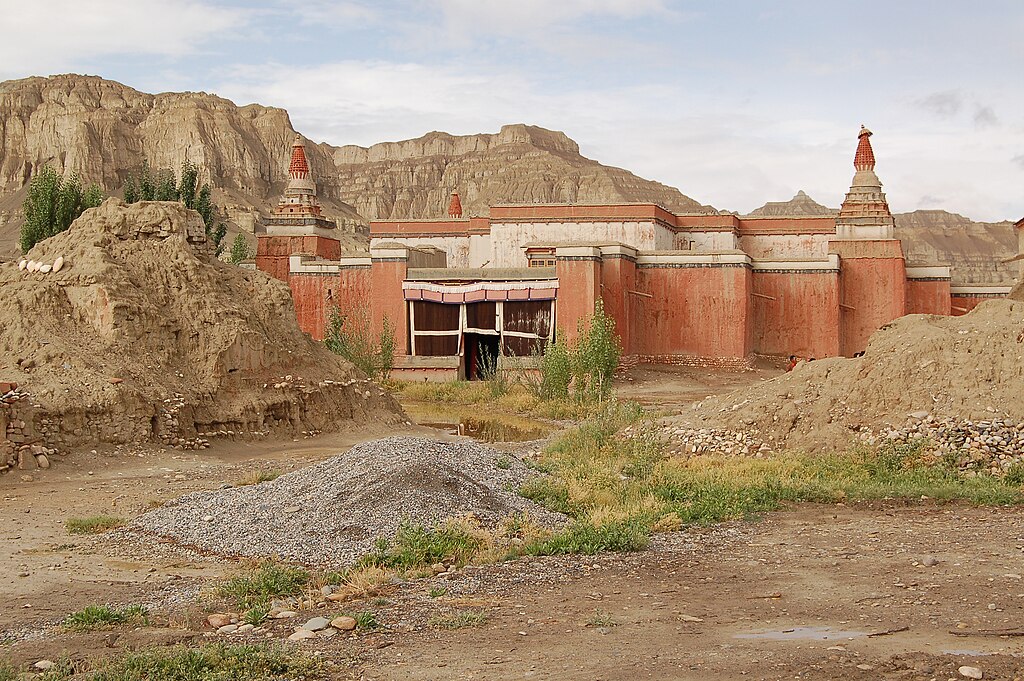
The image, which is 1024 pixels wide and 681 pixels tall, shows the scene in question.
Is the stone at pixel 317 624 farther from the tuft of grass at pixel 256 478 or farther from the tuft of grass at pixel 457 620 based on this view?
Answer: the tuft of grass at pixel 256 478

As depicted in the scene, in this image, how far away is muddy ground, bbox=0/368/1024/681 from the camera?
19.6 feet

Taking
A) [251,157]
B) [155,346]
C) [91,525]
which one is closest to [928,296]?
[155,346]

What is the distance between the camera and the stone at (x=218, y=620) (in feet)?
22.6

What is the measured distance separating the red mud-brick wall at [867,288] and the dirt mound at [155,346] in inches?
741

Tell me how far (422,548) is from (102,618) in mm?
2528

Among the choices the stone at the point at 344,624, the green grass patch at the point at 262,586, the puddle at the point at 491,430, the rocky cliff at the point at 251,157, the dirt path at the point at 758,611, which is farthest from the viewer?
the rocky cliff at the point at 251,157

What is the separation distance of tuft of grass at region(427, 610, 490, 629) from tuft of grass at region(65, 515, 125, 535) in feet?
15.4

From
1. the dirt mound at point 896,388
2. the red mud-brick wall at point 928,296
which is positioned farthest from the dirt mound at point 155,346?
the red mud-brick wall at point 928,296

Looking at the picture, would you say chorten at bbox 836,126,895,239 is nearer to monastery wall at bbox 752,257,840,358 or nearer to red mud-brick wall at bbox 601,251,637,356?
monastery wall at bbox 752,257,840,358

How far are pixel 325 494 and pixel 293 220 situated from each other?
3031 cm

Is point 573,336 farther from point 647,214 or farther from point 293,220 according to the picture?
point 293,220

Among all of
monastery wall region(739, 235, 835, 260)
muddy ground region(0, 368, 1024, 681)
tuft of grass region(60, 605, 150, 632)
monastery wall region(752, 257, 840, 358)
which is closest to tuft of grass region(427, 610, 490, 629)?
muddy ground region(0, 368, 1024, 681)

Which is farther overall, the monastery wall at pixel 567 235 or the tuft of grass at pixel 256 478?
the monastery wall at pixel 567 235

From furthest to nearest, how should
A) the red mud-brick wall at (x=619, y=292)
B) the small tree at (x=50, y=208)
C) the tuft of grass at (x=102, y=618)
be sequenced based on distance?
the small tree at (x=50, y=208)
the red mud-brick wall at (x=619, y=292)
the tuft of grass at (x=102, y=618)
